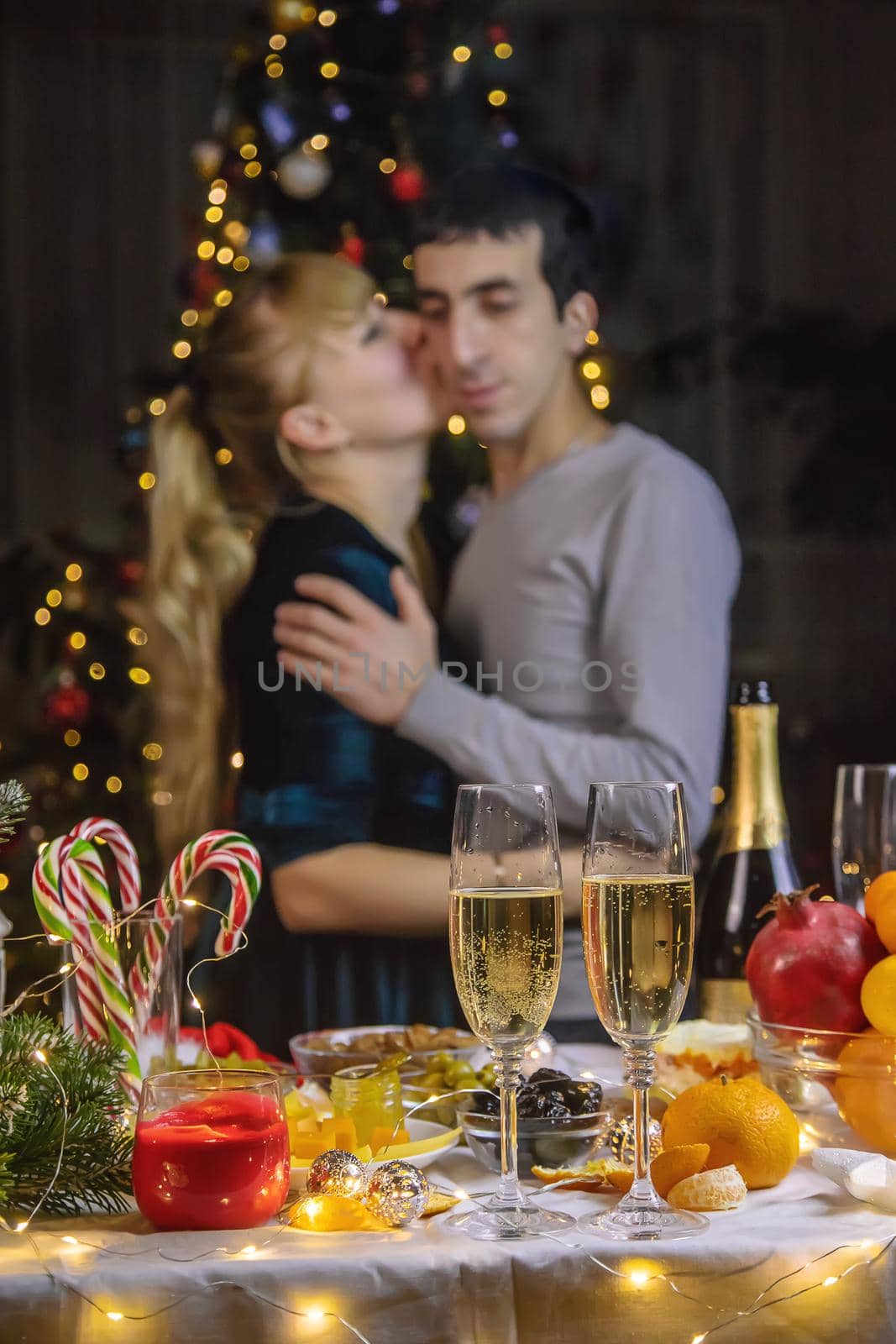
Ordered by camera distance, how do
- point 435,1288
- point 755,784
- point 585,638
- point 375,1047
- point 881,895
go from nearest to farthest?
point 435,1288 < point 881,895 < point 375,1047 < point 755,784 < point 585,638

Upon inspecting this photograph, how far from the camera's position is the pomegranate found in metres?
1.04

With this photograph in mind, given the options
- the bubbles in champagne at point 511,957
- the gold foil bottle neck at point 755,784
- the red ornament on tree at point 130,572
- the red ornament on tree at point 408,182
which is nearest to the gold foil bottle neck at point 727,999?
the gold foil bottle neck at point 755,784

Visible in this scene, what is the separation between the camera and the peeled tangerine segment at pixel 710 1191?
2.99 ft

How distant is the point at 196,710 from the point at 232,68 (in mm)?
1318

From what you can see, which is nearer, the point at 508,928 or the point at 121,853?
the point at 508,928

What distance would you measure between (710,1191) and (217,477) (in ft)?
7.10

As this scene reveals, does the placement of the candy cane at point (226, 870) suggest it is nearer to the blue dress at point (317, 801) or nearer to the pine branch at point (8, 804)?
the pine branch at point (8, 804)

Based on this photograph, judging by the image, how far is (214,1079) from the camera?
0.91 meters

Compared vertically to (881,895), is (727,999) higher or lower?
lower

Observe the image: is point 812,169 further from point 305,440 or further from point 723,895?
point 723,895

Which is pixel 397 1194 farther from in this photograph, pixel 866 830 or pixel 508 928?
pixel 866 830

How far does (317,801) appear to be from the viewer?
2824 millimetres

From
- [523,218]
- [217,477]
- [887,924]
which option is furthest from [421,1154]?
[523,218]

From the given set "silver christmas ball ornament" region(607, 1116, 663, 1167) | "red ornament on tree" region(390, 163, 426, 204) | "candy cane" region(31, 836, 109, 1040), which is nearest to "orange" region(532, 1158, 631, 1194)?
"silver christmas ball ornament" region(607, 1116, 663, 1167)
